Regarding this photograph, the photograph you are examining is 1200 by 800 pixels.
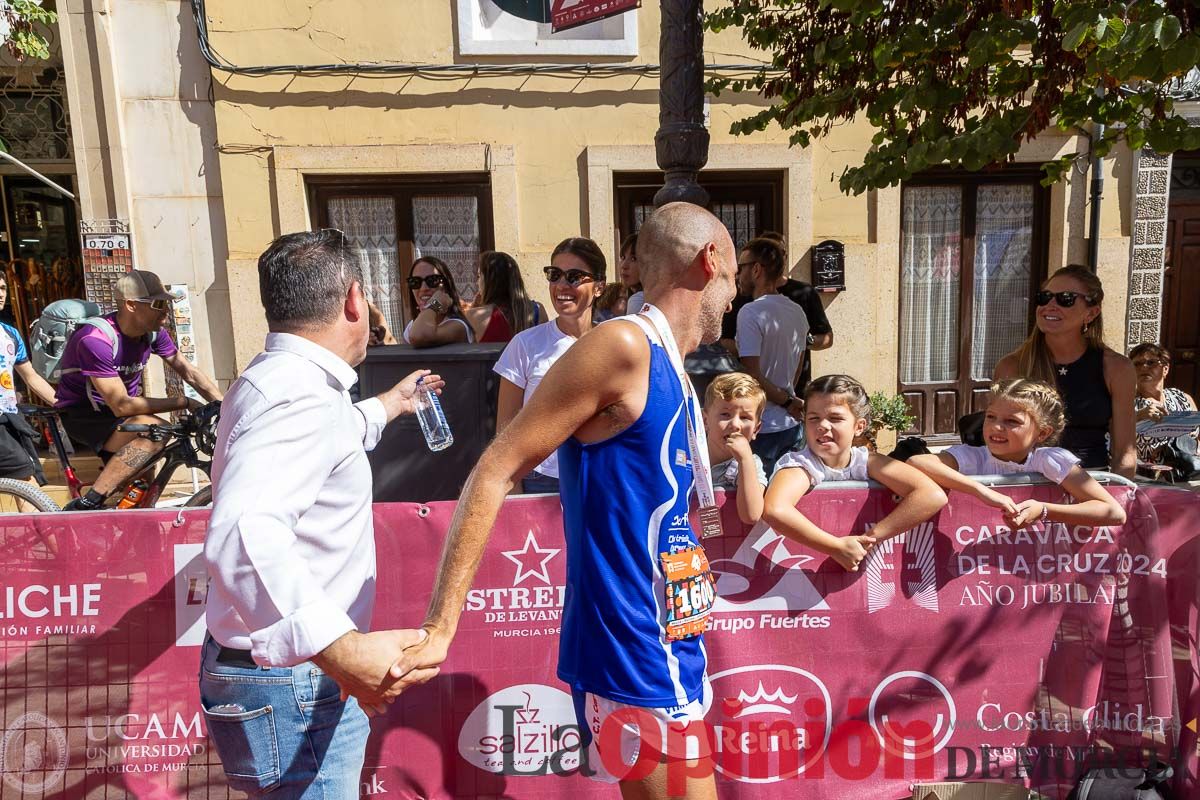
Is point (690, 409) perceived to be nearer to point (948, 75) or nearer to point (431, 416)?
point (431, 416)

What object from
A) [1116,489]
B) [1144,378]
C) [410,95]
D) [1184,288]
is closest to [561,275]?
[1116,489]

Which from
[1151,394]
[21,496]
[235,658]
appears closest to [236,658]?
[235,658]

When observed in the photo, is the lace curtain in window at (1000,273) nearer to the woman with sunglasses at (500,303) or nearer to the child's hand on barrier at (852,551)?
the woman with sunglasses at (500,303)

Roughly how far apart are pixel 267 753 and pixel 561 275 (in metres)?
2.55

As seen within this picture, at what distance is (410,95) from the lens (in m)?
8.59

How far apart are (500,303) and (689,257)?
3447 mm

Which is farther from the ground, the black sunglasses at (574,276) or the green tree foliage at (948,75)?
the green tree foliage at (948,75)

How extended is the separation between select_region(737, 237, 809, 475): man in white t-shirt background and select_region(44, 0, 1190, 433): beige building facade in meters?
3.77

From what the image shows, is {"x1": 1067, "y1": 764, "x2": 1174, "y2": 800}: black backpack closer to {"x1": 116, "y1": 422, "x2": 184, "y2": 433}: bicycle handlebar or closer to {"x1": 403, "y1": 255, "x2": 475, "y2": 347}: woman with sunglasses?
{"x1": 403, "y1": 255, "x2": 475, "y2": 347}: woman with sunglasses

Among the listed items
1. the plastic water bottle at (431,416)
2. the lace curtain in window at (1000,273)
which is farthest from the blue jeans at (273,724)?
the lace curtain in window at (1000,273)

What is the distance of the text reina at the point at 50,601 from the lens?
2.92 metres

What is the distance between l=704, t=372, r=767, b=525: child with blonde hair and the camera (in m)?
2.98

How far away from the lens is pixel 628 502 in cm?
194

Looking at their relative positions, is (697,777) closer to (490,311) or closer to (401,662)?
(401,662)
